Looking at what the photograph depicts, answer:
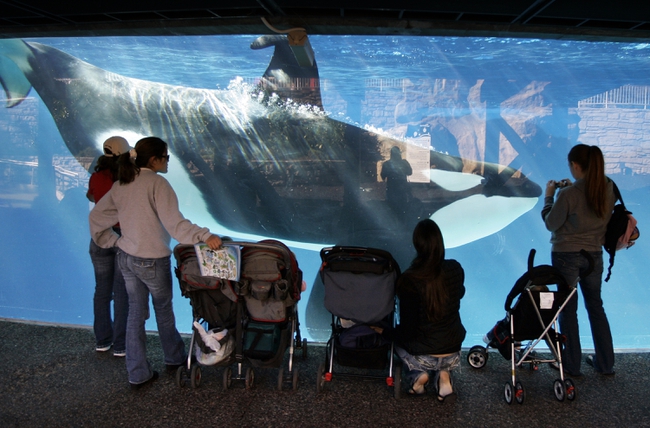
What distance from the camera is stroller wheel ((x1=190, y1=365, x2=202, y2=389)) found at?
3016 mm

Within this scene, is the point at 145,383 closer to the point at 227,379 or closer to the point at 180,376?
the point at 180,376

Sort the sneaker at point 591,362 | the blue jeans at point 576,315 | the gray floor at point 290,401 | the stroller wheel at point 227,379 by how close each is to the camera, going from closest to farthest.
Result: 1. the gray floor at point 290,401
2. the stroller wheel at point 227,379
3. the blue jeans at point 576,315
4. the sneaker at point 591,362

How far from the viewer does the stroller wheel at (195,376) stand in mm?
3016

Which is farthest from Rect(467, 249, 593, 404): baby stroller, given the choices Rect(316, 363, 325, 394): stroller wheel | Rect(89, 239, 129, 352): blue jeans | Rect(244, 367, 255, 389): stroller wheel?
Rect(89, 239, 129, 352): blue jeans

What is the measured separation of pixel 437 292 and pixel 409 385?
822 millimetres


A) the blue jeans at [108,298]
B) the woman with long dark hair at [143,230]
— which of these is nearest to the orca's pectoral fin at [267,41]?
the woman with long dark hair at [143,230]

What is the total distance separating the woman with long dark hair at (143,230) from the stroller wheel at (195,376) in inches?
12.3

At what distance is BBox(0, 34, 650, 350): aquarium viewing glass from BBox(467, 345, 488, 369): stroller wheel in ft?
6.60

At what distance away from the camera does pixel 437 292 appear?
276 cm

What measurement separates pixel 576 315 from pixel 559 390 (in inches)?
26.4

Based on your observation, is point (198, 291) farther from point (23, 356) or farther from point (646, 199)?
point (646, 199)

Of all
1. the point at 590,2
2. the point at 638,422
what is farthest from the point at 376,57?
the point at 638,422

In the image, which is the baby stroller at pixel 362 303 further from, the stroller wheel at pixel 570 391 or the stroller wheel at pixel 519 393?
the stroller wheel at pixel 570 391

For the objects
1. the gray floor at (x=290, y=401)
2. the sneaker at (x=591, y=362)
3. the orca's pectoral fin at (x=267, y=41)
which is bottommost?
the sneaker at (x=591, y=362)
